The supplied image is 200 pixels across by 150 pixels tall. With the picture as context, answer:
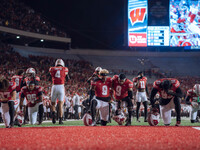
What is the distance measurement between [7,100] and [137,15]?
2338 centimetres

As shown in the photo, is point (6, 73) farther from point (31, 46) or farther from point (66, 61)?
point (31, 46)

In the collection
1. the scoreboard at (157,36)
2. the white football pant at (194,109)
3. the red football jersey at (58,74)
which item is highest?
the scoreboard at (157,36)

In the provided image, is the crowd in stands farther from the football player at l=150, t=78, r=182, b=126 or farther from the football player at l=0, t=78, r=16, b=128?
the football player at l=150, t=78, r=182, b=126

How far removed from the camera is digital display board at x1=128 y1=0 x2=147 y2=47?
29719 millimetres

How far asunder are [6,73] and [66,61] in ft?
38.9

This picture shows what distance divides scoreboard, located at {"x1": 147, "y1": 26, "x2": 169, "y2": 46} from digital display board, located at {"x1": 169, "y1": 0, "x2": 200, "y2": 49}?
0.62m

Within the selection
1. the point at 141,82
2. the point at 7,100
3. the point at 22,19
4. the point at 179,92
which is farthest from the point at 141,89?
the point at 22,19

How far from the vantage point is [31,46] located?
34438 mm

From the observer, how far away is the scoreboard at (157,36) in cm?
2989

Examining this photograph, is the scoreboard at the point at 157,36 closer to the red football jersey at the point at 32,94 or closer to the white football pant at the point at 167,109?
the white football pant at the point at 167,109

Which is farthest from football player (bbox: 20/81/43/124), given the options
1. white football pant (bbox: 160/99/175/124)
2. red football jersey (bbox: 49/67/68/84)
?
white football pant (bbox: 160/99/175/124)

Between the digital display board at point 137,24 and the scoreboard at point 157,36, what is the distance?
553mm

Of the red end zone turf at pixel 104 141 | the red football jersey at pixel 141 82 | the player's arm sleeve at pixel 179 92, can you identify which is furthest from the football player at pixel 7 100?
the red football jersey at pixel 141 82

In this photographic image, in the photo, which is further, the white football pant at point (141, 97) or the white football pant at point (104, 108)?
the white football pant at point (141, 97)
